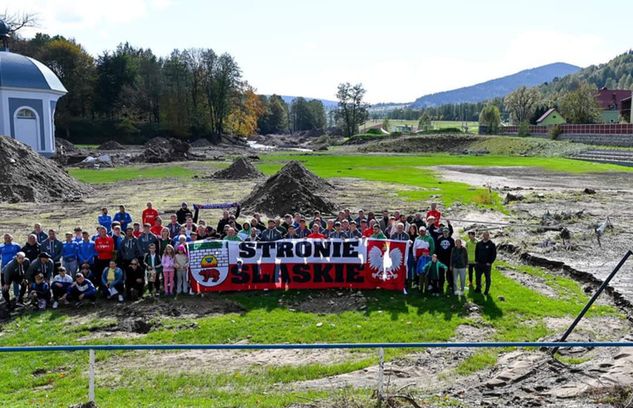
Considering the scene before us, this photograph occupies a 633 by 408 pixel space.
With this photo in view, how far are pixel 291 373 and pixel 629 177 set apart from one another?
48.7 meters

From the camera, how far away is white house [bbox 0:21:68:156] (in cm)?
5288

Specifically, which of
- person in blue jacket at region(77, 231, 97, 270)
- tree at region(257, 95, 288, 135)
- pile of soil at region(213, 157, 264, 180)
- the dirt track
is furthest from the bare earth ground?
tree at region(257, 95, 288, 135)

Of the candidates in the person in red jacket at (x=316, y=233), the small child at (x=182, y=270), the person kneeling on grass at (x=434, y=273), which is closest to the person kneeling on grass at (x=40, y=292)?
the small child at (x=182, y=270)

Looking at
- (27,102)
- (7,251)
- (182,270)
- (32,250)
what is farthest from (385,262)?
(27,102)

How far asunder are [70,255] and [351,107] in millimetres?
124288

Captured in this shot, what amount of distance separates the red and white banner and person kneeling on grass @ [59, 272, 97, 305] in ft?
8.58

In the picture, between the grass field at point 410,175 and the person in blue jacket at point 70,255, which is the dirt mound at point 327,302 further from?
the grass field at point 410,175

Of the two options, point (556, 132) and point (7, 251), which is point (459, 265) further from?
point (556, 132)

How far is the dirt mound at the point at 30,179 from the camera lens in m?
34.1

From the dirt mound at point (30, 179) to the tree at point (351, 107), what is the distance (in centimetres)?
10144

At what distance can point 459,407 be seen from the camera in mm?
8312

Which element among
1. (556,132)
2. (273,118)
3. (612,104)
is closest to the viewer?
(556,132)

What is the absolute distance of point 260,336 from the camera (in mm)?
12352

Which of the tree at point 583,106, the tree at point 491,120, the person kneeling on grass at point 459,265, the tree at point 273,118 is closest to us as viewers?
the person kneeling on grass at point 459,265
